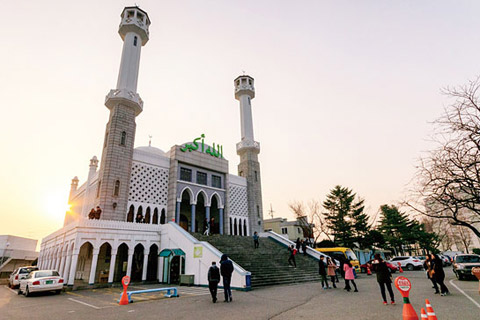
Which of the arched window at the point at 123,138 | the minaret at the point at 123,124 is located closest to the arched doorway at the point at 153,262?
the minaret at the point at 123,124

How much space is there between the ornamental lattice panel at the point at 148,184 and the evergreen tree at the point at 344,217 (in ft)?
74.6

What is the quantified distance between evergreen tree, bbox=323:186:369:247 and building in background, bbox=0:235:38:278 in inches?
1868

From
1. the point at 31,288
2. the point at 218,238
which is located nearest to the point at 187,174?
the point at 218,238

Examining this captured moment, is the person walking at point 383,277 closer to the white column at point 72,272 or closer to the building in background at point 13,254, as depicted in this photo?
the white column at point 72,272

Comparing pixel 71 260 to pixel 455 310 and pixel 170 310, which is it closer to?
pixel 170 310

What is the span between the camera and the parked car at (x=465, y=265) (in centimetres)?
1313

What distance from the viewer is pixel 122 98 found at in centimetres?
2234

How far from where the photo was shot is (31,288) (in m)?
12.0

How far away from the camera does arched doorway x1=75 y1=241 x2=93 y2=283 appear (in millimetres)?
18906

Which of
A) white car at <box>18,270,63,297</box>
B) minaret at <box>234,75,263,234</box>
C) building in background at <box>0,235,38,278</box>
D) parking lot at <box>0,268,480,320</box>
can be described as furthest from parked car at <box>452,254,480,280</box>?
building in background at <box>0,235,38,278</box>

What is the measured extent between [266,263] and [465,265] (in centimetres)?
1007

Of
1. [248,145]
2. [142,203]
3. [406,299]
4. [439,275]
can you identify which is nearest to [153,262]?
[142,203]

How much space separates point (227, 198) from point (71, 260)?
15.4 meters

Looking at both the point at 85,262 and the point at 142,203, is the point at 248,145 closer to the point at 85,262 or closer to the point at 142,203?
the point at 142,203
